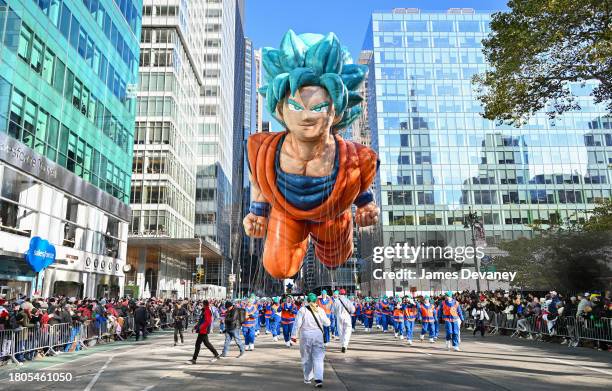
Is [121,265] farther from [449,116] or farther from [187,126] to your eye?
[449,116]

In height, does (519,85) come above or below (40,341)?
above

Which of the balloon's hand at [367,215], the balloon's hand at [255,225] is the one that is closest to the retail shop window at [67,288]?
the balloon's hand at [255,225]

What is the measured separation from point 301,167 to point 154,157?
37.6 meters

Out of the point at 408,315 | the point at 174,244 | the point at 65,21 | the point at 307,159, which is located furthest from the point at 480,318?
the point at 174,244

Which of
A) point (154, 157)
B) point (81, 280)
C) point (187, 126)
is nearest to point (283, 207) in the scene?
point (81, 280)

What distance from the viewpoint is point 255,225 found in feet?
26.7

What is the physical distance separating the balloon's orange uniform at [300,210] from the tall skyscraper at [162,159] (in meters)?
30.9

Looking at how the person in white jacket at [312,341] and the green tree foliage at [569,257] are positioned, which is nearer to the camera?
the person in white jacket at [312,341]

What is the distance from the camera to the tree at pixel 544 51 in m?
11.1

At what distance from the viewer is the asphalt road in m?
7.72

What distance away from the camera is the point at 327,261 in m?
8.56

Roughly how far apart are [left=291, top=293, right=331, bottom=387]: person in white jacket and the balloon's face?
133 inches

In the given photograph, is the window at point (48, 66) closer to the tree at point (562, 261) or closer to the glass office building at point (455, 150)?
the tree at point (562, 261)

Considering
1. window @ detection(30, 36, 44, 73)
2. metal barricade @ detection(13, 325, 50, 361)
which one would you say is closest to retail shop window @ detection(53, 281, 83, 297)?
window @ detection(30, 36, 44, 73)
